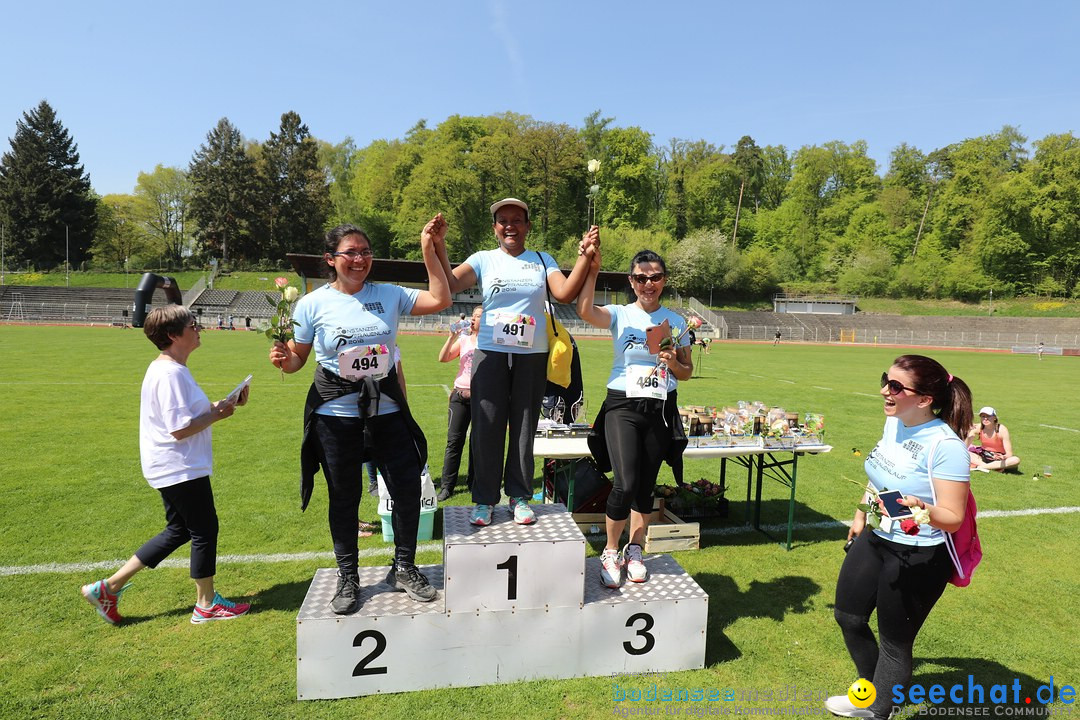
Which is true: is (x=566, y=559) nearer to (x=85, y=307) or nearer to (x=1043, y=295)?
(x=85, y=307)

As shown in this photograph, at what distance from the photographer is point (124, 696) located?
318 cm

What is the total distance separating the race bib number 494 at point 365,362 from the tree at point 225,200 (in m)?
71.9

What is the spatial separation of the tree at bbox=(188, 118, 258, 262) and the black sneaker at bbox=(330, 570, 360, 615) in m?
72.0

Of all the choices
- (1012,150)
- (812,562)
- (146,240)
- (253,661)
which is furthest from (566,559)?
(1012,150)

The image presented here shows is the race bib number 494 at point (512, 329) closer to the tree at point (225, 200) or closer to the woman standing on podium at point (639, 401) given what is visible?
the woman standing on podium at point (639, 401)

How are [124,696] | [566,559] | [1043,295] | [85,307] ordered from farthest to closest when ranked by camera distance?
[1043,295] → [85,307] → [566,559] → [124,696]

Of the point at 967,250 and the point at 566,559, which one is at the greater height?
the point at 967,250

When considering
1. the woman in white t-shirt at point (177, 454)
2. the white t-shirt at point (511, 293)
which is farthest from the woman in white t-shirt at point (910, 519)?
the woman in white t-shirt at point (177, 454)

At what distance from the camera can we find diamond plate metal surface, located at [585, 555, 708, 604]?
11.7 feet

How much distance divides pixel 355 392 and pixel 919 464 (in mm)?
2828

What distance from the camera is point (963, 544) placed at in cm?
271

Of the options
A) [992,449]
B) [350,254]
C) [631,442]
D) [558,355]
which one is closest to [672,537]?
[631,442]

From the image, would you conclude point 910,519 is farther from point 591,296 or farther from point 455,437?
point 455,437

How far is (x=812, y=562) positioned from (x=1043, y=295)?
236 ft
